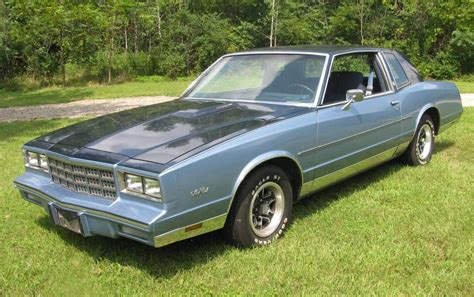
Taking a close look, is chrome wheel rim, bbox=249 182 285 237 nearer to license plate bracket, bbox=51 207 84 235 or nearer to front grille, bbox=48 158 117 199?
front grille, bbox=48 158 117 199

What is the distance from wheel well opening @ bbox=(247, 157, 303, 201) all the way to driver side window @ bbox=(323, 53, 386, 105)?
118 centimetres

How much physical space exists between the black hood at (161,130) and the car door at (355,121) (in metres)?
0.35

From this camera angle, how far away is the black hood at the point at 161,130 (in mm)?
3350

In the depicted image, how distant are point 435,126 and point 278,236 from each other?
336cm

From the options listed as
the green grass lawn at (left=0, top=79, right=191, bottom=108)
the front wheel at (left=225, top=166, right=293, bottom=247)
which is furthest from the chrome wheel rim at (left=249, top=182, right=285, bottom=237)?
the green grass lawn at (left=0, top=79, right=191, bottom=108)

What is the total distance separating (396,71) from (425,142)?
1.15 metres

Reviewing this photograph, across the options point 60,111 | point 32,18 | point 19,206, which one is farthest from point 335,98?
point 32,18

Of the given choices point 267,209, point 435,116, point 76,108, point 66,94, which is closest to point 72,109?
point 76,108

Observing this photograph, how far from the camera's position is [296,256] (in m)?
3.62

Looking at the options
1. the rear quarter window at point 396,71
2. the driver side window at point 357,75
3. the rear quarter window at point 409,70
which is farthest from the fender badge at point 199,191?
the rear quarter window at point 409,70

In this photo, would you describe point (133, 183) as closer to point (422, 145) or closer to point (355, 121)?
point (355, 121)

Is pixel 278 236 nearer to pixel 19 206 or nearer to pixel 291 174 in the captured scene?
pixel 291 174

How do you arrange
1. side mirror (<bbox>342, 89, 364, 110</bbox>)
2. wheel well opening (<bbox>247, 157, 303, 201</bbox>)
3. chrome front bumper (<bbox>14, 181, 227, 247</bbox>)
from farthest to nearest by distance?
side mirror (<bbox>342, 89, 364, 110</bbox>)
wheel well opening (<bbox>247, 157, 303, 201</bbox>)
chrome front bumper (<bbox>14, 181, 227, 247</bbox>)

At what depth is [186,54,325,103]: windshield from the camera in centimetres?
447
